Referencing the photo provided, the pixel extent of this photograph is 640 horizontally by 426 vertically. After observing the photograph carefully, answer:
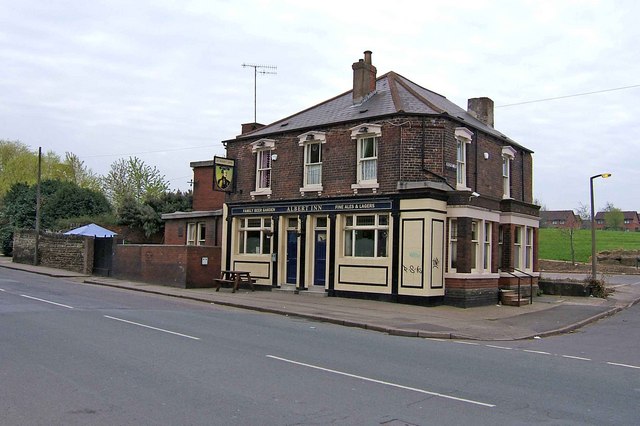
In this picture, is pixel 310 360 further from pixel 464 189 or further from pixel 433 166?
pixel 464 189

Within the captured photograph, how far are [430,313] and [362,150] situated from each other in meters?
6.95

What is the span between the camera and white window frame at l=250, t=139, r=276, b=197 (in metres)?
24.8

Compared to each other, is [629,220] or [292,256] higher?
[629,220]

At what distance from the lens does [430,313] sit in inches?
706

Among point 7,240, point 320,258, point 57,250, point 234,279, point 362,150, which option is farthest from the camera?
point 7,240

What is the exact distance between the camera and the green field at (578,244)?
5603 cm

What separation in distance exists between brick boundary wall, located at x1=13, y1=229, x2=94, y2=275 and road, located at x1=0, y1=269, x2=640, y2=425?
61.1 ft

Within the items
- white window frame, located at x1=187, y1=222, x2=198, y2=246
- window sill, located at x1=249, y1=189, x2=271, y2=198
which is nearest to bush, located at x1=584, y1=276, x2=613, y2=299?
window sill, located at x1=249, y1=189, x2=271, y2=198

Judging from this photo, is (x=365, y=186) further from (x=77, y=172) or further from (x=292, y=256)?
(x=77, y=172)

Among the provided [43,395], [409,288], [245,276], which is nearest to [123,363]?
[43,395]

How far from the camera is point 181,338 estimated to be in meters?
11.4

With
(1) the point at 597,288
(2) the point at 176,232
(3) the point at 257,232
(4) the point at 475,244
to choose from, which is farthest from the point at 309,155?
(1) the point at 597,288

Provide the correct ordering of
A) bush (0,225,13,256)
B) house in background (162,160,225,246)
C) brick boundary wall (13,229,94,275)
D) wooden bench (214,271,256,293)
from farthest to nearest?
bush (0,225,13,256), brick boundary wall (13,229,94,275), house in background (162,160,225,246), wooden bench (214,271,256,293)

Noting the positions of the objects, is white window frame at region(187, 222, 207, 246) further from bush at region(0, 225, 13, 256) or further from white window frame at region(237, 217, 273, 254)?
bush at region(0, 225, 13, 256)
